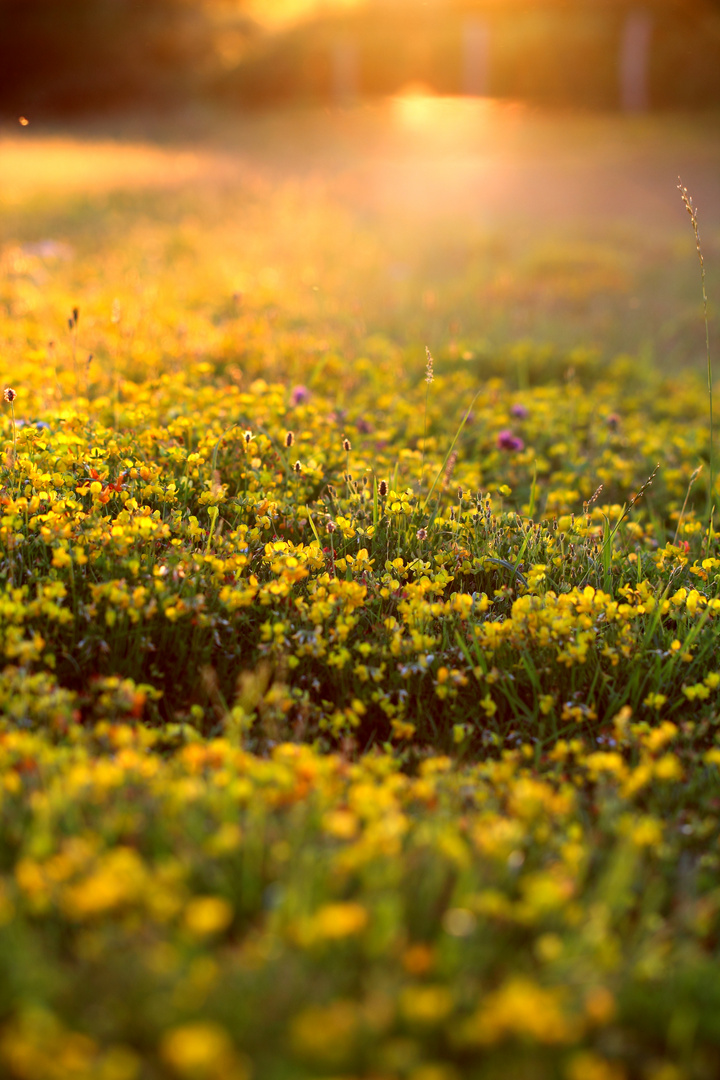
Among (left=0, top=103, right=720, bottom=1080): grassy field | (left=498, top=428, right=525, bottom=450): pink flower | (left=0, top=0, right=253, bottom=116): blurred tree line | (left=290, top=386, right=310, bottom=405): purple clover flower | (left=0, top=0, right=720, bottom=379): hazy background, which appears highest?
(left=0, top=0, right=253, bottom=116): blurred tree line

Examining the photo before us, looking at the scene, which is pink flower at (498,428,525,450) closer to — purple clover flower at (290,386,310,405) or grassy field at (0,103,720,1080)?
grassy field at (0,103,720,1080)

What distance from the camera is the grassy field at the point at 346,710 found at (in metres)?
1.49

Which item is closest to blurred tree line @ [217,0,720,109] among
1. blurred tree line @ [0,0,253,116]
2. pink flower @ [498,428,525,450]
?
blurred tree line @ [0,0,253,116]

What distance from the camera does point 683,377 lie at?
20.4ft

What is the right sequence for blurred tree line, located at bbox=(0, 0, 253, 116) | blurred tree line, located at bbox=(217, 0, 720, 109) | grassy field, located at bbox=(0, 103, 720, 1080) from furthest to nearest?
1. blurred tree line, located at bbox=(0, 0, 253, 116)
2. blurred tree line, located at bbox=(217, 0, 720, 109)
3. grassy field, located at bbox=(0, 103, 720, 1080)

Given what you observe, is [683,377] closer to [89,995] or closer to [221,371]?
[221,371]

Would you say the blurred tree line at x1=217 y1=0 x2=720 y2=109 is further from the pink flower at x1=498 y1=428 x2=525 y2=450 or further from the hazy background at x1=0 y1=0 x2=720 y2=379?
the pink flower at x1=498 y1=428 x2=525 y2=450

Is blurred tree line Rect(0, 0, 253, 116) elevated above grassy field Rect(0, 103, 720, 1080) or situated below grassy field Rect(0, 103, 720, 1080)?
above

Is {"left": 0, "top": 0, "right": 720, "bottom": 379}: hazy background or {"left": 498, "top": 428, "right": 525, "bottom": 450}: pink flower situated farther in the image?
{"left": 0, "top": 0, "right": 720, "bottom": 379}: hazy background

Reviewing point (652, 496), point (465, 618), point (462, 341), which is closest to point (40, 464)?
point (465, 618)

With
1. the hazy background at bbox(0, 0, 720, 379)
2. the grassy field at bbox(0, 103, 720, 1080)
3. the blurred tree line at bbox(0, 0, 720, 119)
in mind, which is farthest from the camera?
the blurred tree line at bbox(0, 0, 720, 119)

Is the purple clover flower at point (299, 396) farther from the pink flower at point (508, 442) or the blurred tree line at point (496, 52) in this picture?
the blurred tree line at point (496, 52)

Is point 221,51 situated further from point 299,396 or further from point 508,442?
point 508,442

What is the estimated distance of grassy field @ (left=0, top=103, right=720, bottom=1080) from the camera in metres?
1.49
